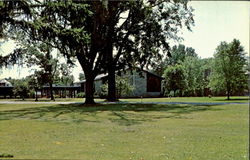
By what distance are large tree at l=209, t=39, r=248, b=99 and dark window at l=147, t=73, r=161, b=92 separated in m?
19.4

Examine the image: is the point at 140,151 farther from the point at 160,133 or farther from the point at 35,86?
the point at 35,86

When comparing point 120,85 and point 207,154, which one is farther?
point 120,85

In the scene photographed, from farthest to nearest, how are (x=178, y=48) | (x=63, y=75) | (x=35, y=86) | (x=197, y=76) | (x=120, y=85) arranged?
(x=178, y=48) → (x=197, y=76) → (x=63, y=75) → (x=35, y=86) → (x=120, y=85)

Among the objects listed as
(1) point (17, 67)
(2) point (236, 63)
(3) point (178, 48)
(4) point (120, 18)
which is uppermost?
(3) point (178, 48)

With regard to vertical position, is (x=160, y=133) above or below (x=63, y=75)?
below

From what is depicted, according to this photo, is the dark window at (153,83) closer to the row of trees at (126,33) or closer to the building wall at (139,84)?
the building wall at (139,84)

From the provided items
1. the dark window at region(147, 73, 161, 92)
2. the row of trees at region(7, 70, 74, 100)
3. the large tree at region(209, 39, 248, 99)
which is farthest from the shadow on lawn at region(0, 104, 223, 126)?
the dark window at region(147, 73, 161, 92)

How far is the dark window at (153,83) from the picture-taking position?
5625cm

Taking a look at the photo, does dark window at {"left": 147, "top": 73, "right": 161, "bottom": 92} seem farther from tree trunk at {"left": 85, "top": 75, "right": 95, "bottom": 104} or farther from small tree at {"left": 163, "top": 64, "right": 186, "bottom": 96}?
tree trunk at {"left": 85, "top": 75, "right": 95, "bottom": 104}

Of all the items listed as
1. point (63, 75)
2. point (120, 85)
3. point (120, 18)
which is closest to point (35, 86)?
point (63, 75)

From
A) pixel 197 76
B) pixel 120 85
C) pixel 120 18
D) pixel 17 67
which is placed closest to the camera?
pixel 17 67

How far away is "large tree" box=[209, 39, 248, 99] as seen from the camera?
3569 centimetres

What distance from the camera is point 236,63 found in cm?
3597

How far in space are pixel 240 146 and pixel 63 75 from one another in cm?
4753
